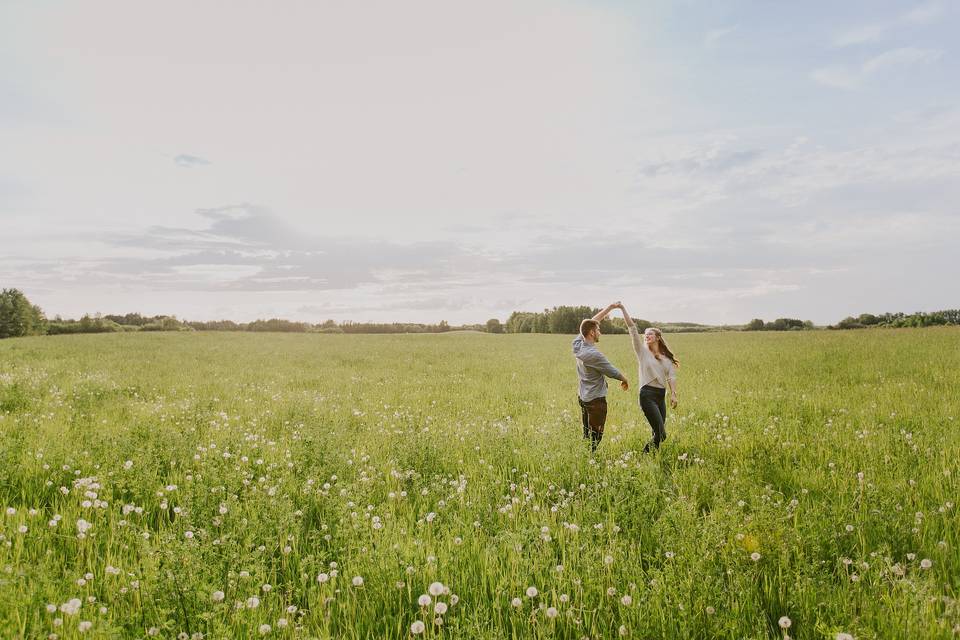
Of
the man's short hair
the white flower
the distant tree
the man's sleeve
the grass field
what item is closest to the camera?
the white flower

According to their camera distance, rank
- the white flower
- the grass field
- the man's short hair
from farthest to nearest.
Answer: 1. the man's short hair
2. the grass field
3. the white flower

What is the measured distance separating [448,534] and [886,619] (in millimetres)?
3458

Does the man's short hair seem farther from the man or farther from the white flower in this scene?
the white flower

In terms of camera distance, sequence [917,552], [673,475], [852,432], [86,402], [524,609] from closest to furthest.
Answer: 1. [524,609]
2. [917,552]
3. [673,475]
4. [852,432]
5. [86,402]

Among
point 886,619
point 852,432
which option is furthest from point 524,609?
point 852,432

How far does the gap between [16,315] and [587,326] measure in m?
126

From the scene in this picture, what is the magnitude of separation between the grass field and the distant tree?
375 feet

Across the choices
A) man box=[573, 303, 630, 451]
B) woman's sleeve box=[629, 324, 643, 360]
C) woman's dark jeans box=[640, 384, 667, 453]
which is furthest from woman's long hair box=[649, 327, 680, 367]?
man box=[573, 303, 630, 451]

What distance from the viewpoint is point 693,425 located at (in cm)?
980

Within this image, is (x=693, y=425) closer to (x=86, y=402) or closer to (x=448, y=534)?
(x=448, y=534)

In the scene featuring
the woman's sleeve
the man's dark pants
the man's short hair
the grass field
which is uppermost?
the man's short hair

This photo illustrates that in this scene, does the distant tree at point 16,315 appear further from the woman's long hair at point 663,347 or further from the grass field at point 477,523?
the woman's long hair at point 663,347

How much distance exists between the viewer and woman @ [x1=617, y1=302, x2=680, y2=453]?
7.99m

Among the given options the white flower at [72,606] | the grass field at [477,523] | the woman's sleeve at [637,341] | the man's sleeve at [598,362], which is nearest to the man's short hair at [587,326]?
the man's sleeve at [598,362]
